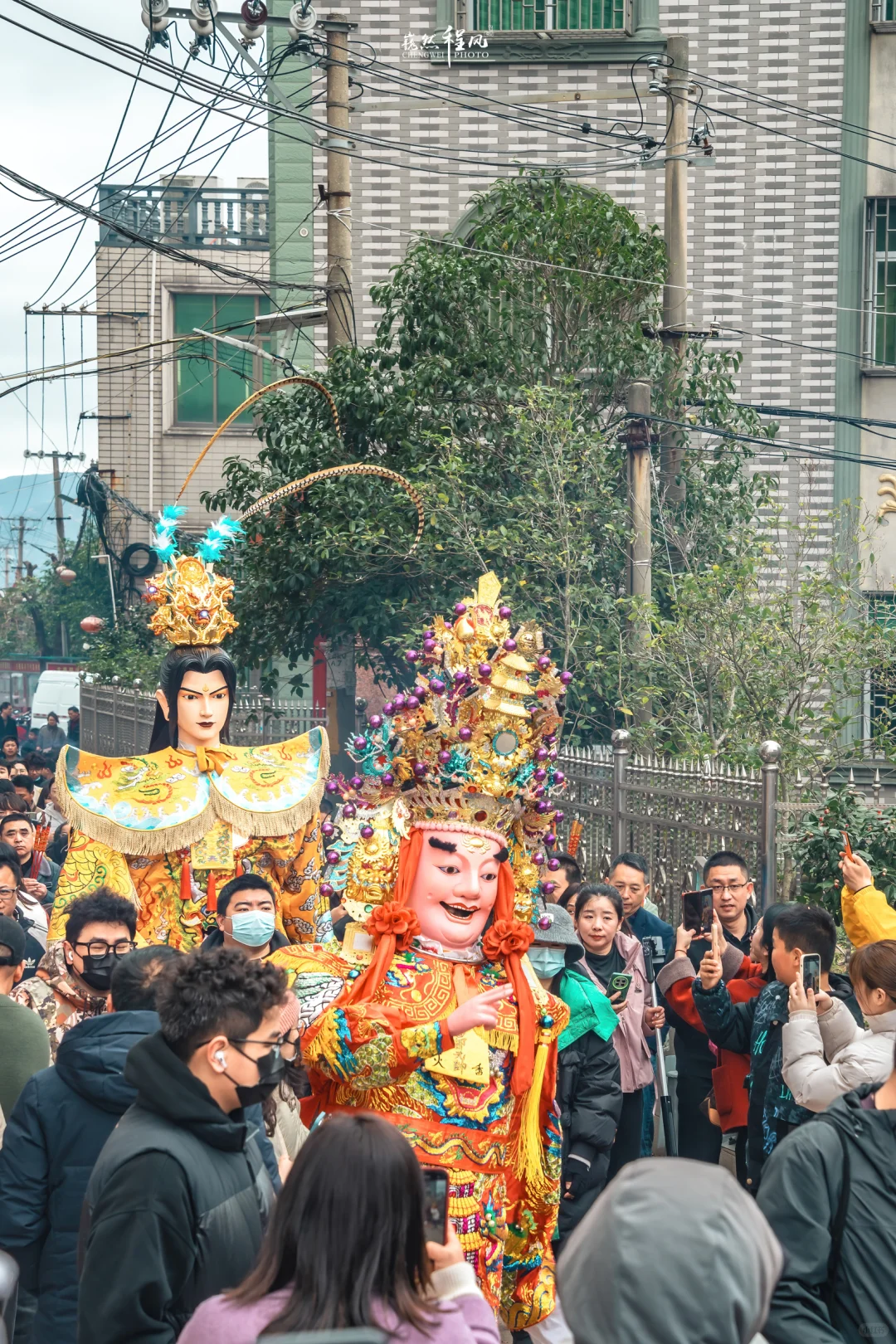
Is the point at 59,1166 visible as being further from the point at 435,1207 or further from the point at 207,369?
the point at 207,369

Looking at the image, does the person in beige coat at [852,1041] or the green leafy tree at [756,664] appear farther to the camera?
the green leafy tree at [756,664]

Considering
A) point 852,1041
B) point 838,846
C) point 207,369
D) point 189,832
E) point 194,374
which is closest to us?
point 852,1041

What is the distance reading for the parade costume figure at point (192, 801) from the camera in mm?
7176

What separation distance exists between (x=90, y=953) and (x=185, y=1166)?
5.40 feet

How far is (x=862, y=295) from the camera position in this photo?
57.2 feet

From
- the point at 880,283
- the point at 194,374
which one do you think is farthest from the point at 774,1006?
the point at 194,374

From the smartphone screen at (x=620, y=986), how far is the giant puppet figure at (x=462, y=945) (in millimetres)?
1075

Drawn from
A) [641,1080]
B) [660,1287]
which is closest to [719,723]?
[641,1080]

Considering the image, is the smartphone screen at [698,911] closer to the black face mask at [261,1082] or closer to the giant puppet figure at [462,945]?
the giant puppet figure at [462,945]

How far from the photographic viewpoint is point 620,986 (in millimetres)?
6359

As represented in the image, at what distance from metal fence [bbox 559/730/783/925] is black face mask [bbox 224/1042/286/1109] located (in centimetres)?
522

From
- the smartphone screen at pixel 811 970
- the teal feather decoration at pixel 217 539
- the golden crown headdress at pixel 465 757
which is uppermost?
the teal feather decoration at pixel 217 539

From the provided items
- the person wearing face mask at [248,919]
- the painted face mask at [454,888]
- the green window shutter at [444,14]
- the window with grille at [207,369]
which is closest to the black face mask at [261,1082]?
the painted face mask at [454,888]

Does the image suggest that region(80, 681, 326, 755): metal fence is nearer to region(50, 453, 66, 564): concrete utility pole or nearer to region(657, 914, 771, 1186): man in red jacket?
region(657, 914, 771, 1186): man in red jacket
